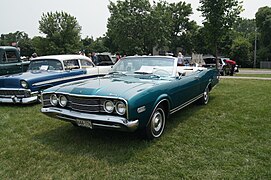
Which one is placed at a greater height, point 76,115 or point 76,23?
point 76,23

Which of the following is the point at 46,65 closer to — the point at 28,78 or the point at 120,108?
the point at 28,78

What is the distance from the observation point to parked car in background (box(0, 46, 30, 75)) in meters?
9.21

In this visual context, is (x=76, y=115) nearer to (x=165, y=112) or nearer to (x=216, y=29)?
(x=165, y=112)

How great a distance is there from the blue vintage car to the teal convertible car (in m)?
2.76

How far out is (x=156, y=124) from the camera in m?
4.29

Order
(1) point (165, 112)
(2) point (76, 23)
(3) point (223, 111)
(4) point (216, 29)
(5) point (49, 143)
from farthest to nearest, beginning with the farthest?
1. (2) point (76, 23)
2. (4) point (216, 29)
3. (3) point (223, 111)
4. (1) point (165, 112)
5. (5) point (49, 143)

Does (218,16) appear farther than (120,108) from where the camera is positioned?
Yes

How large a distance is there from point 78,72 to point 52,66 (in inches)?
32.7

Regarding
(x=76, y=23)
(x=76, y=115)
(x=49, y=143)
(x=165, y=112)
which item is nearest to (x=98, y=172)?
(x=76, y=115)

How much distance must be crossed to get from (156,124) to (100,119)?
1109mm

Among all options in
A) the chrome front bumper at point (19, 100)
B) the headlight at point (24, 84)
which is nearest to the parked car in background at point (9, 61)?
the chrome front bumper at point (19, 100)

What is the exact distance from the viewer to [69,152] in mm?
3771

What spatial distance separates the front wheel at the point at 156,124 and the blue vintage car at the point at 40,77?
4.09 metres

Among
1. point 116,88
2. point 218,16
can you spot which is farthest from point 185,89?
point 218,16
